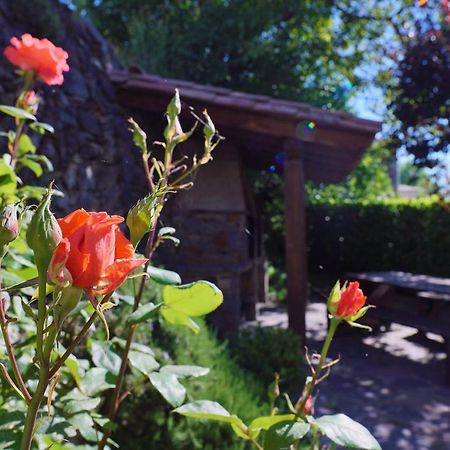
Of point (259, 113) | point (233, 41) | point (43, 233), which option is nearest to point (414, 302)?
point (259, 113)

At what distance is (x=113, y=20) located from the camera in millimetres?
9352

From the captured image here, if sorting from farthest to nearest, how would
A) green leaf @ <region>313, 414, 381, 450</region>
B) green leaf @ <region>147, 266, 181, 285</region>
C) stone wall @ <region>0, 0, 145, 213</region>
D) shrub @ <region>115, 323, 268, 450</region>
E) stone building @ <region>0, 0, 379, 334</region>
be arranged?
stone building @ <region>0, 0, 379, 334</region> < stone wall @ <region>0, 0, 145, 213</region> < shrub @ <region>115, 323, 268, 450</region> < green leaf @ <region>147, 266, 181, 285</region> < green leaf @ <region>313, 414, 381, 450</region>

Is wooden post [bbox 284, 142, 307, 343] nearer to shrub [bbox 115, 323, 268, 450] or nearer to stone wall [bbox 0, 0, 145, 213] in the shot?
stone wall [bbox 0, 0, 145, 213]

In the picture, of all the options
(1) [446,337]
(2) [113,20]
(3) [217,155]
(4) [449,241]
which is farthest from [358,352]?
(2) [113,20]

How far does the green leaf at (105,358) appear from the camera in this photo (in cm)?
95

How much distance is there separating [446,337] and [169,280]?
3956mm

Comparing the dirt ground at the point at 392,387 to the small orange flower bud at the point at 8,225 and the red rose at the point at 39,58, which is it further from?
the small orange flower bud at the point at 8,225

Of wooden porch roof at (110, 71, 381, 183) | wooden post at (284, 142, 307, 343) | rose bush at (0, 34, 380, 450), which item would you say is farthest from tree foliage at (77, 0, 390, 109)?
rose bush at (0, 34, 380, 450)

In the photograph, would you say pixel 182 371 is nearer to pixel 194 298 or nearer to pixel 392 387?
pixel 194 298

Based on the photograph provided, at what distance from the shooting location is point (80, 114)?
4.11 metres

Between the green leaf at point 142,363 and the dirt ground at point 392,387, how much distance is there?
188 cm

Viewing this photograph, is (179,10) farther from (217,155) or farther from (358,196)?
(358,196)

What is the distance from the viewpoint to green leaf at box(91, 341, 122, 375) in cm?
95

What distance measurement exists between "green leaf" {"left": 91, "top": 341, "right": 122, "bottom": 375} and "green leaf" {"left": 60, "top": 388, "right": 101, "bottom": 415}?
0.06m
